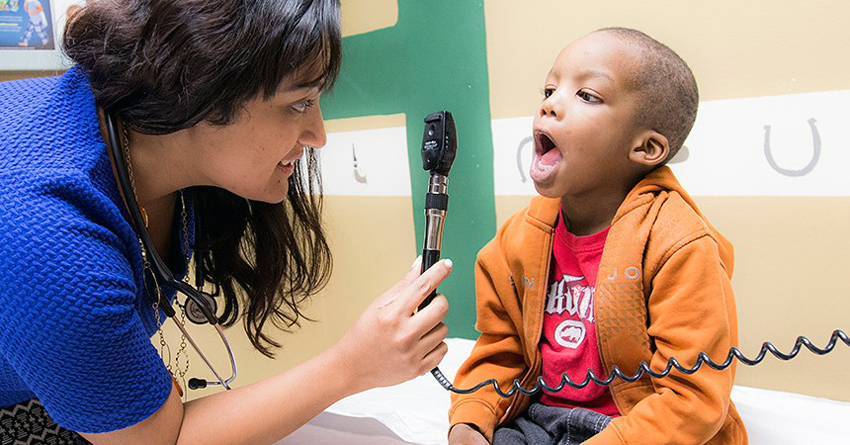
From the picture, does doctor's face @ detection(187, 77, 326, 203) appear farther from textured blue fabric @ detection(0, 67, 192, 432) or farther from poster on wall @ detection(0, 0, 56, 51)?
poster on wall @ detection(0, 0, 56, 51)

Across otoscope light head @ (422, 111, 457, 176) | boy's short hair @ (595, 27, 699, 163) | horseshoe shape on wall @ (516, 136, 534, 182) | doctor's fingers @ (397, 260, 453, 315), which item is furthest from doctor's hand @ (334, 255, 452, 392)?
horseshoe shape on wall @ (516, 136, 534, 182)

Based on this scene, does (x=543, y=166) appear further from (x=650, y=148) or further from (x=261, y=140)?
(x=261, y=140)

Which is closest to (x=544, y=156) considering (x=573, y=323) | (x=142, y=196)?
(x=573, y=323)

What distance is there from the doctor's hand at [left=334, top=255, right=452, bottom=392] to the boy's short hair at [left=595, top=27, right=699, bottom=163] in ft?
1.27

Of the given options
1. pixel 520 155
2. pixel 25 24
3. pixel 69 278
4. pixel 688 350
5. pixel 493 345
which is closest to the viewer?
pixel 69 278

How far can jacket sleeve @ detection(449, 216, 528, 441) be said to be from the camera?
1.16 metres

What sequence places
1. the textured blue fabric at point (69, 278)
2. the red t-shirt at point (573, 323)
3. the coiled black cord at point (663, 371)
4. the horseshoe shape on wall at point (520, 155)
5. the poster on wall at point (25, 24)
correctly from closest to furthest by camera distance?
the textured blue fabric at point (69, 278) → the coiled black cord at point (663, 371) → the red t-shirt at point (573, 323) → the horseshoe shape on wall at point (520, 155) → the poster on wall at point (25, 24)

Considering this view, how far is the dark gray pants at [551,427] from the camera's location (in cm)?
105

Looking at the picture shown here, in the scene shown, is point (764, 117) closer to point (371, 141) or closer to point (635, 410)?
point (635, 410)

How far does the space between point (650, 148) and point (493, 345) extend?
1.39 feet

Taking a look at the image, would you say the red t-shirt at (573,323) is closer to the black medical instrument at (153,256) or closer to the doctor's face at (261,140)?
the doctor's face at (261,140)

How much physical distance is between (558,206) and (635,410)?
35cm

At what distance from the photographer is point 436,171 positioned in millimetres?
1028

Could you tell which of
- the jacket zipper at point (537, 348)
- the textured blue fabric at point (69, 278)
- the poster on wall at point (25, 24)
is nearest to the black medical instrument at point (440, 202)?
the jacket zipper at point (537, 348)
